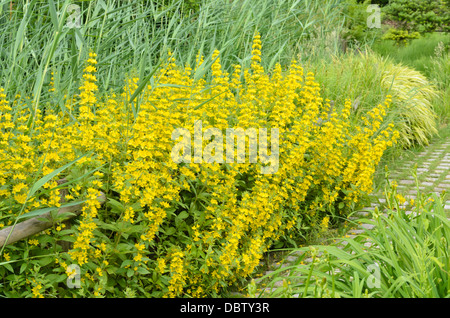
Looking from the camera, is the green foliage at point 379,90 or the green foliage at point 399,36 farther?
the green foliage at point 399,36

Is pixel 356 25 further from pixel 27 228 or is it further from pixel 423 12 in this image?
pixel 27 228

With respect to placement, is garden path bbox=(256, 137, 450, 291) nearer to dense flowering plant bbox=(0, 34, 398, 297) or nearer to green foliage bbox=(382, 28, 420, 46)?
dense flowering plant bbox=(0, 34, 398, 297)

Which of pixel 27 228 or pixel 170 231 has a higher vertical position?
pixel 27 228

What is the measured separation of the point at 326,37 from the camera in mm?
7715

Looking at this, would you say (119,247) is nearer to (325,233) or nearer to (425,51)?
(325,233)

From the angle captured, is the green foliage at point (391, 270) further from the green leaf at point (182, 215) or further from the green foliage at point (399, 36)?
the green foliage at point (399, 36)

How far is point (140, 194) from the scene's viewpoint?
8.43 ft

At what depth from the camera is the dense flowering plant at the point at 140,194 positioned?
2367mm

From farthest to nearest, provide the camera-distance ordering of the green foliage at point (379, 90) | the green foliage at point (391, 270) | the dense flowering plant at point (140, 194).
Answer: the green foliage at point (379, 90)
the dense flowering plant at point (140, 194)
the green foliage at point (391, 270)

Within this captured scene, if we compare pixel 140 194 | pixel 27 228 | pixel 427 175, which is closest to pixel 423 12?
pixel 427 175

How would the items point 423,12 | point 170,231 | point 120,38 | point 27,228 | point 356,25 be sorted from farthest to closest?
point 423,12 → point 356,25 → point 120,38 → point 170,231 → point 27,228

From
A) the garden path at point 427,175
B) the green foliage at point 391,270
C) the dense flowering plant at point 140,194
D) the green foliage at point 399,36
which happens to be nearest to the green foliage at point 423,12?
the green foliage at point 399,36
